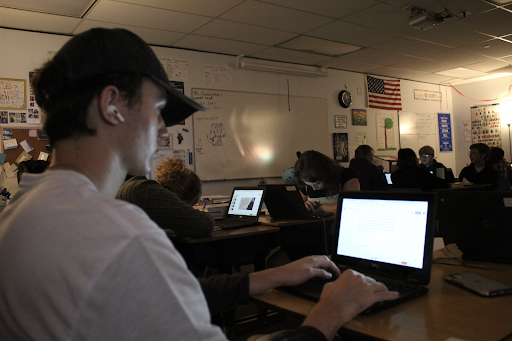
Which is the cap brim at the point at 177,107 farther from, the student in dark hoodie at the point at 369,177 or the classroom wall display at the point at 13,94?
the student in dark hoodie at the point at 369,177

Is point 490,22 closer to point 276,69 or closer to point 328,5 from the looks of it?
point 328,5

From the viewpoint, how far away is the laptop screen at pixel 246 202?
3.04 m

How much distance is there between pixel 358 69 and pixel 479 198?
18.0 feet

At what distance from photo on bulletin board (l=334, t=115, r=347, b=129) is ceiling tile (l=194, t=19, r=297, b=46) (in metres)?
2.08

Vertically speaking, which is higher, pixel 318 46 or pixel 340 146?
pixel 318 46

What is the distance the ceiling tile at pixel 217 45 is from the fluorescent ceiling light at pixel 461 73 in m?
4.06

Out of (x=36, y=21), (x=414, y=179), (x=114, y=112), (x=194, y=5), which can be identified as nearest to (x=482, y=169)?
(x=414, y=179)

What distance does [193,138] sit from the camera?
16.3 ft

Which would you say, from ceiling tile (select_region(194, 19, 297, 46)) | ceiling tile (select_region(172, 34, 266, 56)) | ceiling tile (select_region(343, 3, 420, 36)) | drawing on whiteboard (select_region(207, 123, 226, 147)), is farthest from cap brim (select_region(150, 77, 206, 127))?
drawing on whiteboard (select_region(207, 123, 226, 147))

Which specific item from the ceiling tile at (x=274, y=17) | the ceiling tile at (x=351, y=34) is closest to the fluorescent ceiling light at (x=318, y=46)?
the ceiling tile at (x=351, y=34)

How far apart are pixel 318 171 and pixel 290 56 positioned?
3.08m

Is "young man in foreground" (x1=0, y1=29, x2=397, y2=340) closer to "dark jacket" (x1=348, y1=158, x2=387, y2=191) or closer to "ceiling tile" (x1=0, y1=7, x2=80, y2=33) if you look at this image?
"ceiling tile" (x1=0, y1=7, x2=80, y2=33)

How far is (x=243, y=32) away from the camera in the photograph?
14.6 ft

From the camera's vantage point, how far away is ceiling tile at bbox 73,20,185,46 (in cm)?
402
